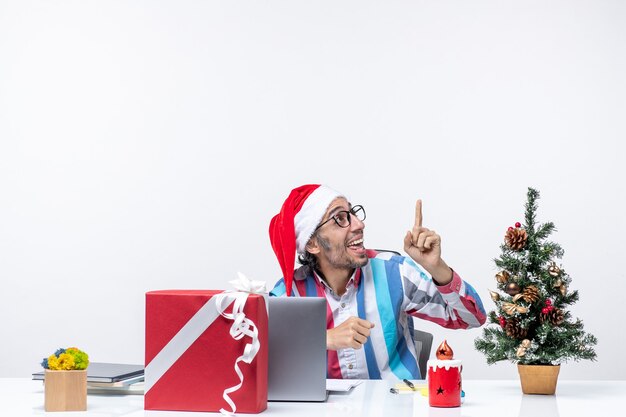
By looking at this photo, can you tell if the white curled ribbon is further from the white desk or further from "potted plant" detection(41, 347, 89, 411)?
"potted plant" detection(41, 347, 89, 411)

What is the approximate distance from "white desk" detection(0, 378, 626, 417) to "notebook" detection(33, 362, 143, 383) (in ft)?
0.13

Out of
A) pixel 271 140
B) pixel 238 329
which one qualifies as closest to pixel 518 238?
pixel 238 329

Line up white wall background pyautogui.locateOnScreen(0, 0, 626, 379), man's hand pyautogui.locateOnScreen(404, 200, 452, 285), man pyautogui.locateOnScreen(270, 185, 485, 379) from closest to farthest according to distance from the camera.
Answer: man's hand pyautogui.locateOnScreen(404, 200, 452, 285) → man pyautogui.locateOnScreen(270, 185, 485, 379) → white wall background pyautogui.locateOnScreen(0, 0, 626, 379)

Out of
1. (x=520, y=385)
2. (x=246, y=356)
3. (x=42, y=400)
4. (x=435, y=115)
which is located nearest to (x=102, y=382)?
(x=42, y=400)

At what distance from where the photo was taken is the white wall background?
12.5 ft

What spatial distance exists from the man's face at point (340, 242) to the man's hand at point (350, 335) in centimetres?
47

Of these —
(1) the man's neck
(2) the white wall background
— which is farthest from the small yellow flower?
(2) the white wall background

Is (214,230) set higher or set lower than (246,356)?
higher

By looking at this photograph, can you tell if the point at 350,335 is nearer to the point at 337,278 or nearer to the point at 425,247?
the point at 425,247

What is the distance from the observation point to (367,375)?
2633 mm

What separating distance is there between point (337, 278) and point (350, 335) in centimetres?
61

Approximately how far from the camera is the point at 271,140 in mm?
3918

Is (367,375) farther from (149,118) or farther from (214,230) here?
(149,118)

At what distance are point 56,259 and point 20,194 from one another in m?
0.38
